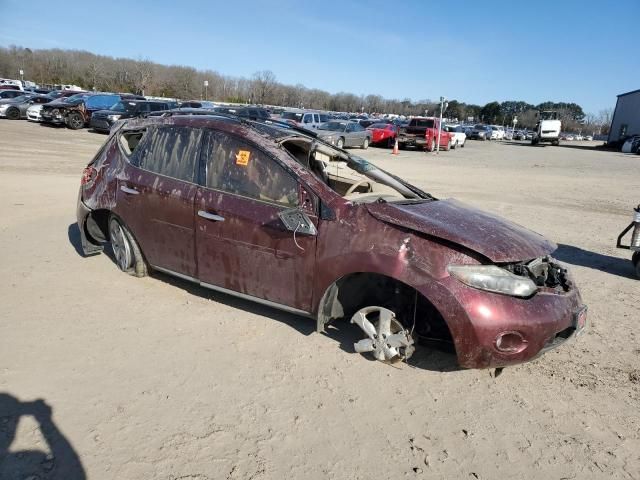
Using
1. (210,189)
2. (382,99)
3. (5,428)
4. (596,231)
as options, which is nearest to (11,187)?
(210,189)

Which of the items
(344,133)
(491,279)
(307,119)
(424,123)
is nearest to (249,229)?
(491,279)

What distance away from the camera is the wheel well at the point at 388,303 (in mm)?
3408

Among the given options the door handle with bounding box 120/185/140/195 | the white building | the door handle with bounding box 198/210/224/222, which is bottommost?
the door handle with bounding box 198/210/224/222

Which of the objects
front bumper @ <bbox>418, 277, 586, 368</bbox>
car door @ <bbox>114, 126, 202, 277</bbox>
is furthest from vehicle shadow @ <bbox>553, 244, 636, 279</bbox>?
car door @ <bbox>114, 126, 202, 277</bbox>

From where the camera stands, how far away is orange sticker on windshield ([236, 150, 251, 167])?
3.79 meters

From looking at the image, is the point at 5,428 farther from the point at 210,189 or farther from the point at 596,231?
the point at 596,231

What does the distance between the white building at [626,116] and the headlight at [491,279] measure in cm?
5852

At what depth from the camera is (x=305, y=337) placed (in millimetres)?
3867

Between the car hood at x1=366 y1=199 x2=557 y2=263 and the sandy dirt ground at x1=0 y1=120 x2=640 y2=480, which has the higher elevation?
the car hood at x1=366 y1=199 x2=557 y2=263

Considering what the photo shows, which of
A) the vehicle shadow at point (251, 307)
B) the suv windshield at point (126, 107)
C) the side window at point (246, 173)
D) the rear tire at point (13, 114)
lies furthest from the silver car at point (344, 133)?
the side window at point (246, 173)

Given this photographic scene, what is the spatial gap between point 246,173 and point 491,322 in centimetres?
216

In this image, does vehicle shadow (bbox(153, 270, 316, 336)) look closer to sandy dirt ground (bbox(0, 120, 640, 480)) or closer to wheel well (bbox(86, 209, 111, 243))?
sandy dirt ground (bbox(0, 120, 640, 480))

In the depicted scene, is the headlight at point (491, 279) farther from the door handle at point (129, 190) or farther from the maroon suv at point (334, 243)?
the door handle at point (129, 190)

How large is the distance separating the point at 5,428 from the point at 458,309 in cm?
272
